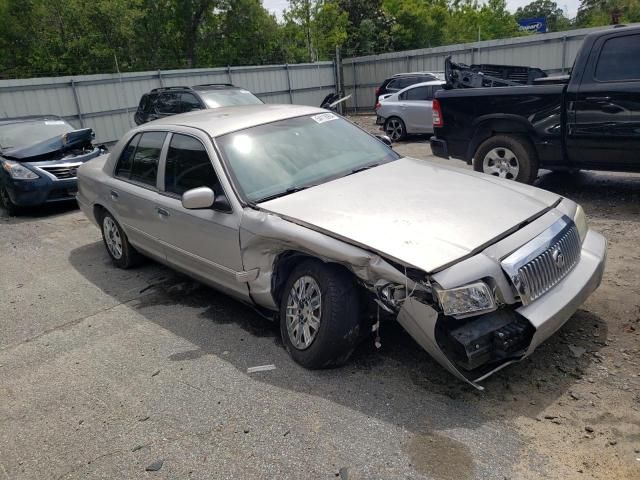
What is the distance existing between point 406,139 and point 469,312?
12.0m

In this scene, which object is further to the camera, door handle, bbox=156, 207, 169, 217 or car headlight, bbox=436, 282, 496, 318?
door handle, bbox=156, 207, 169, 217

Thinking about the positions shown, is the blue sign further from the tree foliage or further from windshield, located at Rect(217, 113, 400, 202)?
windshield, located at Rect(217, 113, 400, 202)

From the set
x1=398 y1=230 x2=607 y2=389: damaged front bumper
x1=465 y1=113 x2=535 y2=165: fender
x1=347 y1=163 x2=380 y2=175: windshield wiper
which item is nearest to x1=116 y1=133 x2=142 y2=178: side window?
x1=347 y1=163 x2=380 y2=175: windshield wiper

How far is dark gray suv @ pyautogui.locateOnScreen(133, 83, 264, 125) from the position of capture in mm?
11297

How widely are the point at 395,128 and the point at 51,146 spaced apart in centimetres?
843

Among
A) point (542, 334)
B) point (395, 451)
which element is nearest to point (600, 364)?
point (542, 334)

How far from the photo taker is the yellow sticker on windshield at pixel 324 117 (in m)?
4.87

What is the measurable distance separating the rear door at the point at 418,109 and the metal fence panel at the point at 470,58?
5128 mm

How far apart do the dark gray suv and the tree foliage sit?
8464 millimetres

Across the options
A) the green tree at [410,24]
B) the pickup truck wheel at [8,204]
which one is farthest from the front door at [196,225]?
the green tree at [410,24]

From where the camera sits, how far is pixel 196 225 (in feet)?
14.1

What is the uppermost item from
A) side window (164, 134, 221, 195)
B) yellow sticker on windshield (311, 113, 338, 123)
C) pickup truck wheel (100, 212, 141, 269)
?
yellow sticker on windshield (311, 113, 338, 123)

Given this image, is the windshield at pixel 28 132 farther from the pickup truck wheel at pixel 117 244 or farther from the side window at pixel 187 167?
the side window at pixel 187 167

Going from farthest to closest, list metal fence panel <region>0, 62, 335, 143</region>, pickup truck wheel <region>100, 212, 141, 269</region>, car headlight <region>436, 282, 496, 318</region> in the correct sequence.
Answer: metal fence panel <region>0, 62, 335, 143</region>, pickup truck wheel <region>100, 212, 141, 269</region>, car headlight <region>436, 282, 496, 318</region>
